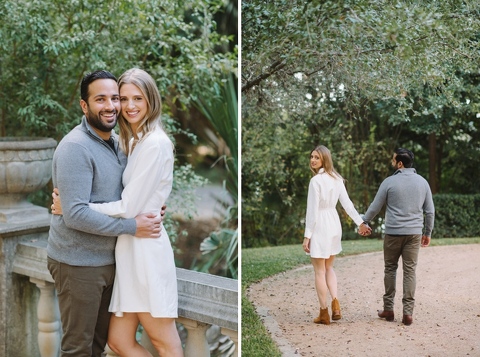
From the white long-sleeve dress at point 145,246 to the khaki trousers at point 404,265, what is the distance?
3.46ft

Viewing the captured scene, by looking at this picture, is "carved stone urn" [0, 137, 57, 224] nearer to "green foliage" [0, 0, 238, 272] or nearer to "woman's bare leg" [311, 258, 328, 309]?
"green foliage" [0, 0, 238, 272]

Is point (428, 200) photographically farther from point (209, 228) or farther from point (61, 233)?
Result: point (209, 228)

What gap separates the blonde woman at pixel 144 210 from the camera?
2.23 m

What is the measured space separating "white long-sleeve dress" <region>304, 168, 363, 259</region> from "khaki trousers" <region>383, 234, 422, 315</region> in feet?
0.79

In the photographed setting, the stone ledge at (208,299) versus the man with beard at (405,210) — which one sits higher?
the man with beard at (405,210)

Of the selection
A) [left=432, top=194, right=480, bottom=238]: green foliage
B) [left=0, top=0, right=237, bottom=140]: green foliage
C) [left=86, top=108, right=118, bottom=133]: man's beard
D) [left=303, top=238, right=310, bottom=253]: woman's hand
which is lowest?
[left=303, top=238, right=310, bottom=253]: woman's hand

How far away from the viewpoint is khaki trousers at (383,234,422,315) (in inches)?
109

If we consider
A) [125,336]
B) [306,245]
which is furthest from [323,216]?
[125,336]

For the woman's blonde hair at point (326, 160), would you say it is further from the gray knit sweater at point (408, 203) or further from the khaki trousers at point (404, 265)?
the khaki trousers at point (404, 265)

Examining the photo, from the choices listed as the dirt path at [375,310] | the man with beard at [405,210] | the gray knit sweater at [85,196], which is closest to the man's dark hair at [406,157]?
the man with beard at [405,210]

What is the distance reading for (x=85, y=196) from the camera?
7.25ft

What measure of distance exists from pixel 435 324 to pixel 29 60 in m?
3.36

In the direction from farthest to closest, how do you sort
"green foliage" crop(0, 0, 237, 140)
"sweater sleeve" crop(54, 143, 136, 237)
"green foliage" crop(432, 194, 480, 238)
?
"green foliage" crop(0, 0, 237, 140)
"green foliage" crop(432, 194, 480, 238)
"sweater sleeve" crop(54, 143, 136, 237)

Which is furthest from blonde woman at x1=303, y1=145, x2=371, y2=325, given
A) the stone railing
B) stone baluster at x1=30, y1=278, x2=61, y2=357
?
stone baluster at x1=30, y1=278, x2=61, y2=357
